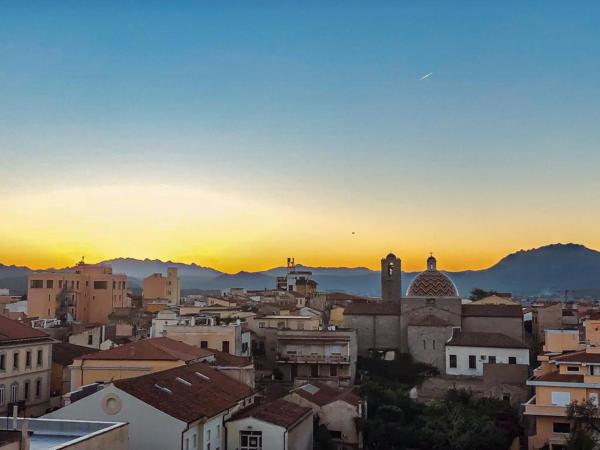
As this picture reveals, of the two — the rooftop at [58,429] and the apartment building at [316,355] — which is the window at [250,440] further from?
the apartment building at [316,355]

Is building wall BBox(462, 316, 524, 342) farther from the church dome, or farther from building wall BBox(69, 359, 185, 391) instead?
building wall BBox(69, 359, 185, 391)

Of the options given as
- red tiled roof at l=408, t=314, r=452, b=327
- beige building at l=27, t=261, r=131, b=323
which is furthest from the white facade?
beige building at l=27, t=261, r=131, b=323

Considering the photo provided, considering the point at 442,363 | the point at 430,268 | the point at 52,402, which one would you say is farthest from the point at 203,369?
the point at 430,268

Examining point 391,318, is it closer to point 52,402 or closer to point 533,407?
point 533,407

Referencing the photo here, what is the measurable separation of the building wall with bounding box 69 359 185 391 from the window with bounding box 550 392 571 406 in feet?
50.6

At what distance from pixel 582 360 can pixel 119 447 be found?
69.0 feet

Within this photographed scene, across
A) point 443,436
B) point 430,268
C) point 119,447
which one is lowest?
point 443,436

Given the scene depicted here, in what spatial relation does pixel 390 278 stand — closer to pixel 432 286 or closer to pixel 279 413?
pixel 432 286

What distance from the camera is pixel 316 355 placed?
4491cm

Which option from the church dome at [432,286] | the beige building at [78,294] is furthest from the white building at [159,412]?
the beige building at [78,294]

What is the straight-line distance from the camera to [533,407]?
30922 millimetres

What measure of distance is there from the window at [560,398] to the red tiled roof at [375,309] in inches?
868

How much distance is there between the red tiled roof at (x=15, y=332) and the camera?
31308mm

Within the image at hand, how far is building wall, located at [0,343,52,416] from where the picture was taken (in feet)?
100
